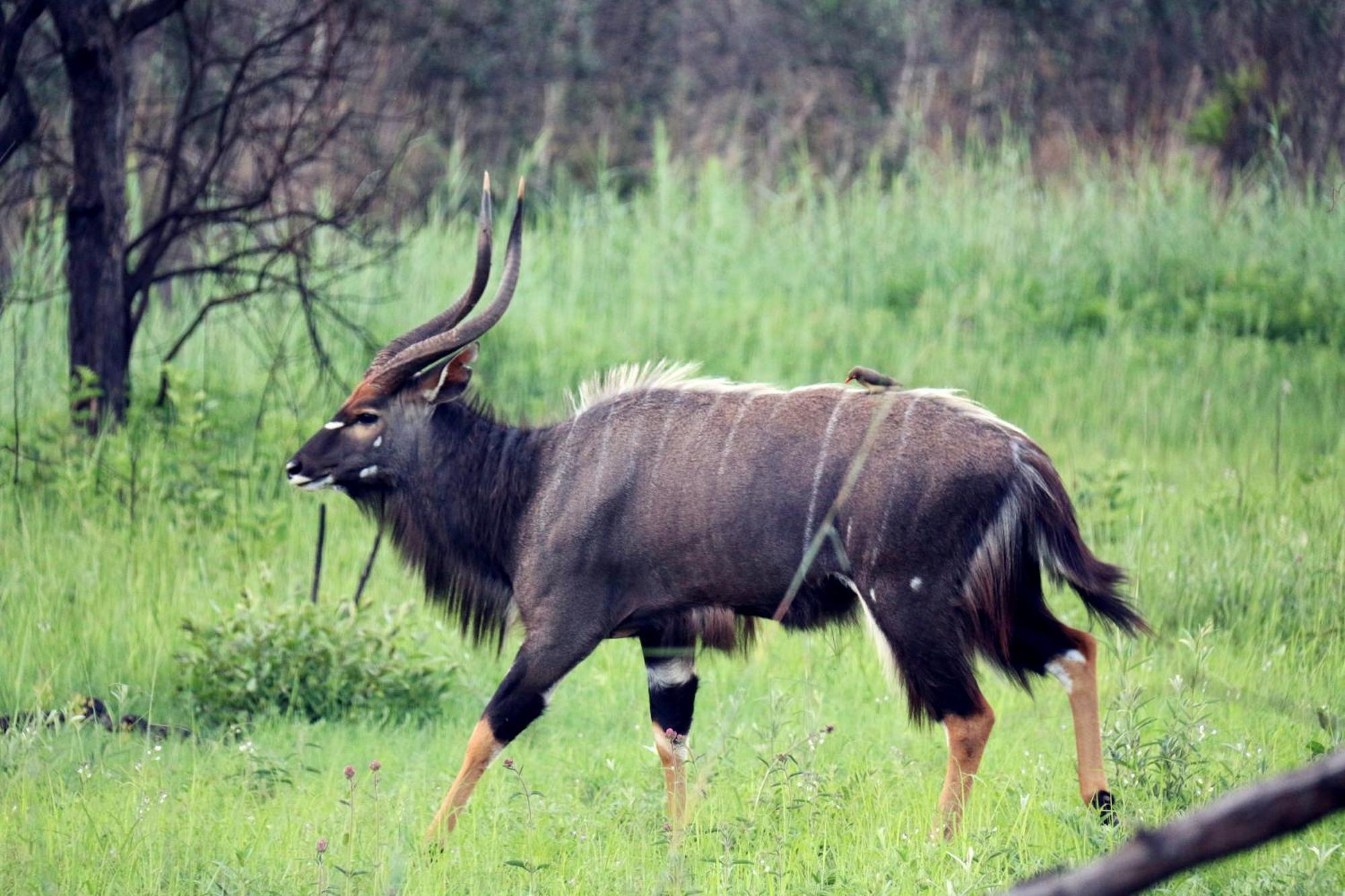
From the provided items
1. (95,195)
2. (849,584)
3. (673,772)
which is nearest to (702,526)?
(849,584)

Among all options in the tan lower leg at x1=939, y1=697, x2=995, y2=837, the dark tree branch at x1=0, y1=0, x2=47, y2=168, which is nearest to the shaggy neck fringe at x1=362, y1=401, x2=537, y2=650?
the tan lower leg at x1=939, y1=697, x2=995, y2=837

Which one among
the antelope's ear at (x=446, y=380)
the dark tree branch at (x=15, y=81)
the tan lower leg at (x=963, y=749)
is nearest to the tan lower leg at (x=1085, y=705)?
the tan lower leg at (x=963, y=749)

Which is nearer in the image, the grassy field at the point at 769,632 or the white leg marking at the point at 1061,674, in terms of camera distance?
the grassy field at the point at 769,632

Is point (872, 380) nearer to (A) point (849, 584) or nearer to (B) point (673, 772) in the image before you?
(A) point (849, 584)

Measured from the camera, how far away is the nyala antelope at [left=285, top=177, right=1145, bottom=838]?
4.10 metres

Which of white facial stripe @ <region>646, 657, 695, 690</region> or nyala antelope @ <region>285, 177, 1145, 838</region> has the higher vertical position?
nyala antelope @ <region>285, 177, 1145, 838</region>

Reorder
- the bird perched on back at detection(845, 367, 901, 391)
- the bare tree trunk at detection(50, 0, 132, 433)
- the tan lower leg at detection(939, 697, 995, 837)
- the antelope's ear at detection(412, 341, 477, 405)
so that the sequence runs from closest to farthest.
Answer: the tan lower leg at detection(939, 697, 995, 837) < the bird perched on back at detection(845, 367, 901, 391) < the antelope's ear at detection(412, 341, 477, 405) < the bare tree trunk at detection(50, 0, 132, 433)

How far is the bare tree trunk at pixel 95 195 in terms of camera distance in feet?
22.4

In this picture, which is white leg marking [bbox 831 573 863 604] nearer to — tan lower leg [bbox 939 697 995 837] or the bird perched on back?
tan lower leg [bbox 939 697 995 837]

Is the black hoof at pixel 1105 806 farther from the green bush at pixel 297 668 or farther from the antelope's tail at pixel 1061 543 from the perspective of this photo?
the green bush at pixel 297 668

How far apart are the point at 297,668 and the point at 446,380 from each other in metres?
1.21

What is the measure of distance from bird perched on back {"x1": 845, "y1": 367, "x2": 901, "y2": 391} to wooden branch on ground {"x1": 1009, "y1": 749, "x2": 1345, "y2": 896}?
8.69ft

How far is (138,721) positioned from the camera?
16.5ft

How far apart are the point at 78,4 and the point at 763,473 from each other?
4.37 m
